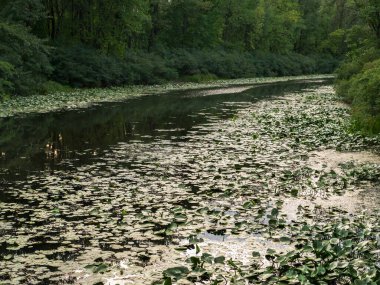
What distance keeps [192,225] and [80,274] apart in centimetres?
264

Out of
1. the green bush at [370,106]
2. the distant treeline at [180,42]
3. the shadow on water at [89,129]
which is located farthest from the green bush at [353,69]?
the green bush at [370,106]

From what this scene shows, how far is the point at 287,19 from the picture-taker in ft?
284

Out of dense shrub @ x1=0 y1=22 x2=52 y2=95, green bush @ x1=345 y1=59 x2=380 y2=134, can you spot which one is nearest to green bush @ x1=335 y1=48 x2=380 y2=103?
green bush @ x1=345 y1=59 x2=380 y2=134

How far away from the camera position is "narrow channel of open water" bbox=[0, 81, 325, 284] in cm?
761

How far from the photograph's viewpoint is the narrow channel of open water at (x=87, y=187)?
7.61 meters

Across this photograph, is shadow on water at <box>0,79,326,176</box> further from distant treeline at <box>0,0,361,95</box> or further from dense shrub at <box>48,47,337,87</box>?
dense shrub at <box>48,47,337,87</box>

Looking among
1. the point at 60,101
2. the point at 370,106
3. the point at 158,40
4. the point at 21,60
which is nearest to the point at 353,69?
the point at 370,106

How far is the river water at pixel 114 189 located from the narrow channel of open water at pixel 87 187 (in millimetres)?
24

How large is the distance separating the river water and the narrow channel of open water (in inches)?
1.0

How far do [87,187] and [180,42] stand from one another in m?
57.8

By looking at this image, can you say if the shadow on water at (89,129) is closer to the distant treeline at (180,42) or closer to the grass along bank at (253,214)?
the grass along bank at (253,214)

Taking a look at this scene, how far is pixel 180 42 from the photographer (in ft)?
220

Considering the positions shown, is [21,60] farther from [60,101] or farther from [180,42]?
[180,42]

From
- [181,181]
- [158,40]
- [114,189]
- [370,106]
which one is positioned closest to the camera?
[114,189]
